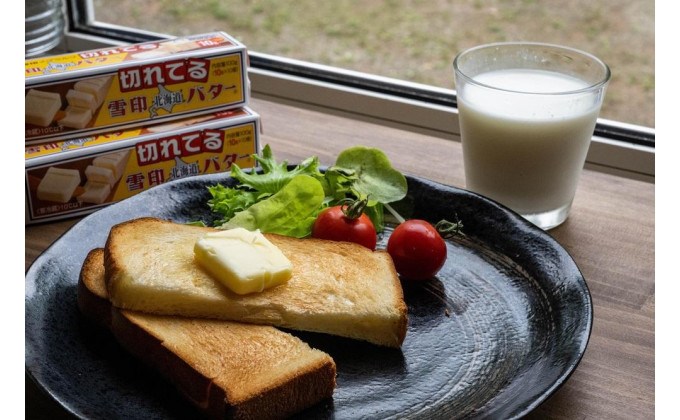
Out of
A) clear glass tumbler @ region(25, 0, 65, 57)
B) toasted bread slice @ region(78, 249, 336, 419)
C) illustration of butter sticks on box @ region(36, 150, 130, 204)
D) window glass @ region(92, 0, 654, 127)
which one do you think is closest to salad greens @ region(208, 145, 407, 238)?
illustration of butter sticks on box @ region(36, 150, 130, 204)

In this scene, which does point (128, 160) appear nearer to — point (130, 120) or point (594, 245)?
point (130, 120)

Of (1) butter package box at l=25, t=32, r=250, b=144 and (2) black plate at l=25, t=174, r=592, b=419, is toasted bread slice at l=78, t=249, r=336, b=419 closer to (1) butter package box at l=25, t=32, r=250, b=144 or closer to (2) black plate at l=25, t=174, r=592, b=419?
(2) black plate at l=25, t=174, r=592, b=419

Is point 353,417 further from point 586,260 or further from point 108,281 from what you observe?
point 586,260

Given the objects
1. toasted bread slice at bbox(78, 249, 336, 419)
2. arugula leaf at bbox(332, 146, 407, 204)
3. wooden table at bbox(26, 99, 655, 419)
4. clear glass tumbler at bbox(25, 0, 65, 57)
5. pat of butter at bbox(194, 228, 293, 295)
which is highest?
clear glass tumbler at bbox(25, 0, 65, 57)

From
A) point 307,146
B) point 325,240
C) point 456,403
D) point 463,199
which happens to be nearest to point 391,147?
point 307,146

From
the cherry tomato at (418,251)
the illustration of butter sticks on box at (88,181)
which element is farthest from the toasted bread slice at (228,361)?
the illustration of butter sticks on box at (88,181)

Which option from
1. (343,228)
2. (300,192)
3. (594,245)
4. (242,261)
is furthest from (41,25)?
(594,245)
